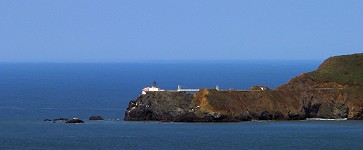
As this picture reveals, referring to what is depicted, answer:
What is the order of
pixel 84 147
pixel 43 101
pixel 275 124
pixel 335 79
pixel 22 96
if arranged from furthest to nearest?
pixel 22 96 → pixel 43 101 → pixel 335 79 → pixel 275 124 → pixel 84 147

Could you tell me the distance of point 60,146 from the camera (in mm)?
105625

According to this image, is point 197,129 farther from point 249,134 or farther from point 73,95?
point 73,95

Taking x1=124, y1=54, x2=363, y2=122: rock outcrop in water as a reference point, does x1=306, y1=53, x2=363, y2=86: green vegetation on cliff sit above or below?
above

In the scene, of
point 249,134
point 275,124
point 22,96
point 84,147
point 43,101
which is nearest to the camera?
point 84,147

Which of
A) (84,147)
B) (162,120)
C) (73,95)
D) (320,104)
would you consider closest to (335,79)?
(320,104)

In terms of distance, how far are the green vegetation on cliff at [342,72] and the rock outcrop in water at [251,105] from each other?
95.8 inches

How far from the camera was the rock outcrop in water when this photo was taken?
127 metres

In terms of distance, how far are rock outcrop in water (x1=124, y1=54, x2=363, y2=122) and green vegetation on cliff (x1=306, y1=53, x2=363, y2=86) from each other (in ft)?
7.98

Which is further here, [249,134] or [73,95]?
[73,95]

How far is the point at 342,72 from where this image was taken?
139625 millimetres

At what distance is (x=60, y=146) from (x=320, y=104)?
34.6 m

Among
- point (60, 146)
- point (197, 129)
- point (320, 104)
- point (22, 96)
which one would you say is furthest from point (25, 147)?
point (22, 96)

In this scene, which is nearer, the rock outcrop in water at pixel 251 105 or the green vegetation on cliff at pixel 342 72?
the rock outcrop in water at pixel 251 105

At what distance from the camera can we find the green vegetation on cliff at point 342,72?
137125 mm
